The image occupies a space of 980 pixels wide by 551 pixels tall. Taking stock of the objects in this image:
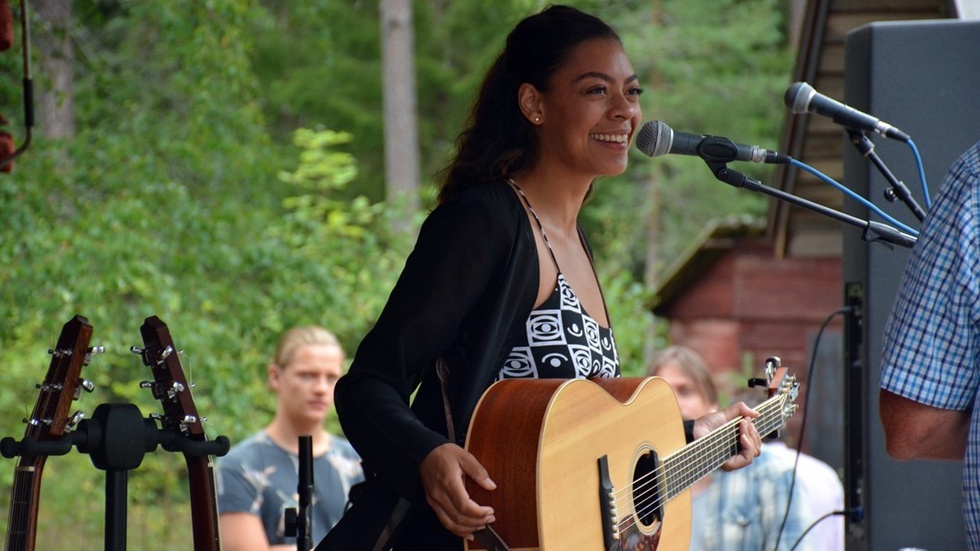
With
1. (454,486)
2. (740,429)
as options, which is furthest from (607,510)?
(740,429)

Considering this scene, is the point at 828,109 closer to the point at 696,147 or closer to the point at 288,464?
the point at 696,147

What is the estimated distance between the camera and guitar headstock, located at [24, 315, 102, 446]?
7.96 feet

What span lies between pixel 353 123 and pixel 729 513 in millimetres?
11877

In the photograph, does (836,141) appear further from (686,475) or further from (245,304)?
(686,475)

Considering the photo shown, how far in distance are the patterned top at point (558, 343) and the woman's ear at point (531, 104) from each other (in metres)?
0.15

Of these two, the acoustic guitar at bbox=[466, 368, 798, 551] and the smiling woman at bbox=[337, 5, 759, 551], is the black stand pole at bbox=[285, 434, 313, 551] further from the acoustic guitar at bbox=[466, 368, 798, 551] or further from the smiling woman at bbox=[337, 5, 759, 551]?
the acoustic guitar at bbox=[466, 368, 798, 551]

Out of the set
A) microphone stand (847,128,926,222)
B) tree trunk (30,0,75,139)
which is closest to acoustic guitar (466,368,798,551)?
microphone stand (847,128,926,222)

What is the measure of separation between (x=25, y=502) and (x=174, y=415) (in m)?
0.33

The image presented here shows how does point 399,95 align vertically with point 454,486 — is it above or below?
above

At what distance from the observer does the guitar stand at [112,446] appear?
2.38m

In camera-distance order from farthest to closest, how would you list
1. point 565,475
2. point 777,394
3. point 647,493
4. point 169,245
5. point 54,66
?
point 54,66, point 169,245, point 777,394, point 647,493, point 565,475

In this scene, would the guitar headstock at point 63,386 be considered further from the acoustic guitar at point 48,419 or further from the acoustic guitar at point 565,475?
the acoustic guitar at point 565,475

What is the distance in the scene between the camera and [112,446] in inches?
93.9

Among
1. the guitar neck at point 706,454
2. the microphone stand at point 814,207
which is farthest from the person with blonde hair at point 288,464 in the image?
the microphone stand at point 814,207
